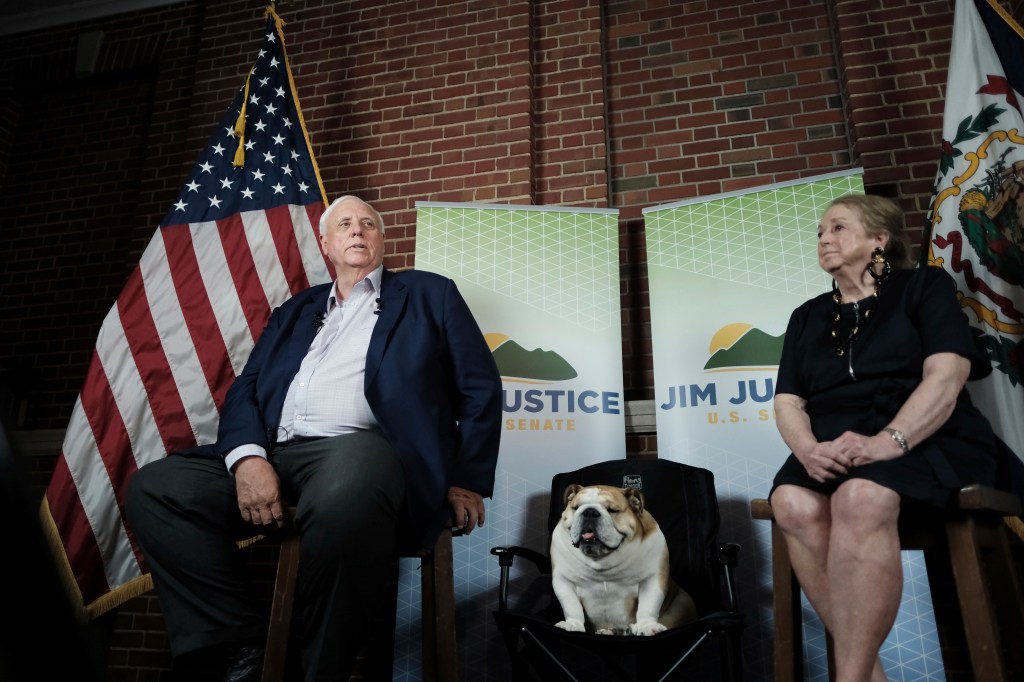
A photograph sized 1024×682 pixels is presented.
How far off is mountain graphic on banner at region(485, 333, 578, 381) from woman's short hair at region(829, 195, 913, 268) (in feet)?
3.59

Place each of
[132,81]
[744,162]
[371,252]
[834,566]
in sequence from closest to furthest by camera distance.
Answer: [834,566]
[371,252]
[744,162]
[132,81]

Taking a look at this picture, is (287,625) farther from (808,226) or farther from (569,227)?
(808,226)

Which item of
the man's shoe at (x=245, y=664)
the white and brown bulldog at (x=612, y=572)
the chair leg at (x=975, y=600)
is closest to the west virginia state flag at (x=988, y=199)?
the chair leg at (x=975, y=600)

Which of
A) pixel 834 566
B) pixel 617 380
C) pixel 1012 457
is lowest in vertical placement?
pixel 834 566

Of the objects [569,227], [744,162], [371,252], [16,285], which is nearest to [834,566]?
[371,252]

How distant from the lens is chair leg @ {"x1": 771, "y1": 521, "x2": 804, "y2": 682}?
1.68 meters

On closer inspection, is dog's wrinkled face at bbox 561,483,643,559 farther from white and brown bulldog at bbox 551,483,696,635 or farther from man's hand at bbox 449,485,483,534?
man's hand at bbox 449,485,483,534

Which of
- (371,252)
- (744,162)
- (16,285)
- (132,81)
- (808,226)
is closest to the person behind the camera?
(371,252)

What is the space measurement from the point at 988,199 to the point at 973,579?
1.35 metres

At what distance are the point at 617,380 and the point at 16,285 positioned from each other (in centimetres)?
310

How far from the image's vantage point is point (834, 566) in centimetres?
158

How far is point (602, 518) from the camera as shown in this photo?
203 cm

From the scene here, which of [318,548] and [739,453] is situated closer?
[318,548]

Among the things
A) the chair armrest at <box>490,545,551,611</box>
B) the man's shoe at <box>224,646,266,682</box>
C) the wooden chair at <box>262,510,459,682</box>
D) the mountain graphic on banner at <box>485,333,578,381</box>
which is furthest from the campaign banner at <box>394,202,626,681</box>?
the man's shoe at <box>224,646,266,682</box>
